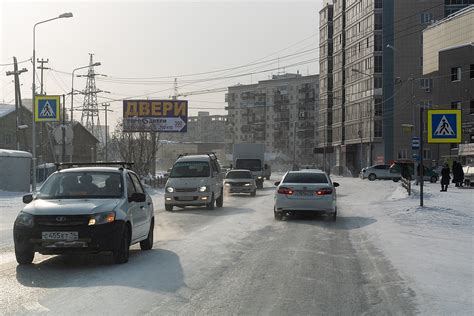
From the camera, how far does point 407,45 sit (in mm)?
83562

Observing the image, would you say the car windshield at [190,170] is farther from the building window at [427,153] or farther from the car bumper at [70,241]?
the building window at [427,153]

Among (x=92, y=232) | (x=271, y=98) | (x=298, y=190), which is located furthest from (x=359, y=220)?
(x=271, y=98)

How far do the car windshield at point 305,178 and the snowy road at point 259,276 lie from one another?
3.51m

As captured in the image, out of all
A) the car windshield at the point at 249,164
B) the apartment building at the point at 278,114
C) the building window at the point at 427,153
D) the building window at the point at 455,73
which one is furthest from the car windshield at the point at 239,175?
the apartment building at the point at 278,114

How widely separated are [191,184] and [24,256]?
526 inches

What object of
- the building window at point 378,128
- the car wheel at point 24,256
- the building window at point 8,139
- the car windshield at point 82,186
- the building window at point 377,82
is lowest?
the car wheel at point 24,256

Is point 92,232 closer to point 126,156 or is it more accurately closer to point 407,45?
point 126,156

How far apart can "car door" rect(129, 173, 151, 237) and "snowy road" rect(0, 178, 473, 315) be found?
47 cm

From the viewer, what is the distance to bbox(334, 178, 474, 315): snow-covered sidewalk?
765 cm

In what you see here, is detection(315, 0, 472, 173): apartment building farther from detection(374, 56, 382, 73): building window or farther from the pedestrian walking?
the pedestrian walking

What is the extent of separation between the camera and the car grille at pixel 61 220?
936 centimetres

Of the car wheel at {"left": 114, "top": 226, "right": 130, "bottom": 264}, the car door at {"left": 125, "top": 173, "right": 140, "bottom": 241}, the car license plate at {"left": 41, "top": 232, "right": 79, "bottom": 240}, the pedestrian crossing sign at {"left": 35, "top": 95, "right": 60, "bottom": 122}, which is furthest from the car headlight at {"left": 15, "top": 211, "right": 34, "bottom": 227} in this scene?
the pedestrian crossing sign at {"left": 35, "top": 95, "right": 60, "bottom": 122}

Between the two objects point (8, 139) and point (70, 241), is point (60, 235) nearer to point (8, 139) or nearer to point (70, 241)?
point (70, 241)

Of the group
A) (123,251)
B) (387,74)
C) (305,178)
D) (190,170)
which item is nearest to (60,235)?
(123,251)
